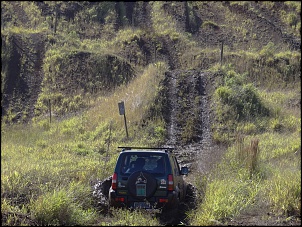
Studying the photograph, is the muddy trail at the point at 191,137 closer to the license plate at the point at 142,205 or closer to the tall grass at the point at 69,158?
the license plate at the point at 142,205

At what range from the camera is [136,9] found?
4569cm

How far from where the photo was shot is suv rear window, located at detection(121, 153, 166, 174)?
8932 mm

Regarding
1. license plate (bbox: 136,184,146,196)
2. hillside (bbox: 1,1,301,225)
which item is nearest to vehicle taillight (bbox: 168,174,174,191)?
license plate (bbox: 136,184,146,196)

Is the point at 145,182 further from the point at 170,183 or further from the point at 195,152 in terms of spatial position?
the point at 195,152

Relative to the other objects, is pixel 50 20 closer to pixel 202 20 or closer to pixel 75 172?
pixel 202 20

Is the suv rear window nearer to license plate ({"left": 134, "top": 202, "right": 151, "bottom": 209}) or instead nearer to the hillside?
license plate ({"left": 134, "top": 202, "right": 151, "bottom": 209})

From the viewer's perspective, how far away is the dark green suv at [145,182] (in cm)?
857

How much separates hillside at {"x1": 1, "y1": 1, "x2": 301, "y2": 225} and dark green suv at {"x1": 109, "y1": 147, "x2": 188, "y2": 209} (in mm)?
489

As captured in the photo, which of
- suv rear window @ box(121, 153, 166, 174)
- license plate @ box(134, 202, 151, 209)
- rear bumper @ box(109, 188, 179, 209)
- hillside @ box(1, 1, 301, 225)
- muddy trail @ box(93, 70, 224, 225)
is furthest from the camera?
hillside @ box(1, 1, 301, 225)

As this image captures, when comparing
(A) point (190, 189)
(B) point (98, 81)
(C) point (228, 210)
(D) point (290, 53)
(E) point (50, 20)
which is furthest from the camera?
(E) point (50, 20)

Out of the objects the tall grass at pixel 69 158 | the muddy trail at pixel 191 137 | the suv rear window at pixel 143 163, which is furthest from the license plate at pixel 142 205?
the suv rear window at pixel 143 163

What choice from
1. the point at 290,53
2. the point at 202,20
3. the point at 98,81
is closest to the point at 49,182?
the point at 98,81

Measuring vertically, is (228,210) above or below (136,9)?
below

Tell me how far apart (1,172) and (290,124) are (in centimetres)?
1591
